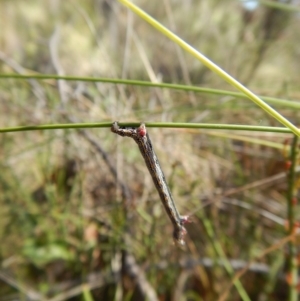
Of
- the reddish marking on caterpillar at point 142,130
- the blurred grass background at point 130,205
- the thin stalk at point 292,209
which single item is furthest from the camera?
the blurred grass background at point 130,205

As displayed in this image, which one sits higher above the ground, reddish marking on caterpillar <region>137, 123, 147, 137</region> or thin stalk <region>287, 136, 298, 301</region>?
reddish marking on caterpillar <region>137, 123, 147, 137</region>

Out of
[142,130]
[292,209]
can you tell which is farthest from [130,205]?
[142,130]

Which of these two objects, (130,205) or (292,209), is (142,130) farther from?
(130,205)

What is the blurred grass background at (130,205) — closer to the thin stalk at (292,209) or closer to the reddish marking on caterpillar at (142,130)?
the thin stalk at (292,209)

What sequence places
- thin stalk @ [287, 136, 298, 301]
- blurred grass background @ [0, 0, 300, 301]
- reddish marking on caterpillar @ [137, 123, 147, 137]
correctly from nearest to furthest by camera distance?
1. reddish marking on caterpillar @ [137, 123, 147, 137]
2. thin stalk @ [287, 136, 298, 301]
3. blurred grass background @ [0, 0, 300, 301]

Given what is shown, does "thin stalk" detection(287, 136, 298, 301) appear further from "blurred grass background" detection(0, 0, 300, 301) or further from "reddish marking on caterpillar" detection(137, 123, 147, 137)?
"reddish marking on caterpillar" detection(137, 123, 147, 137)

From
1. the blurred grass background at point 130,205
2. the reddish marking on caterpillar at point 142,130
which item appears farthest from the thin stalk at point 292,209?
the reddish marking on caterpillar at point 142,130

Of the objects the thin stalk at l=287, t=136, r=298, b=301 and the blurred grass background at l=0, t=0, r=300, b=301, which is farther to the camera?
the blurred grass background at l=0, t=0, r=300, b=301

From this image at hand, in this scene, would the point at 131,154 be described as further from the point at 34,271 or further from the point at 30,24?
the point at 30,24

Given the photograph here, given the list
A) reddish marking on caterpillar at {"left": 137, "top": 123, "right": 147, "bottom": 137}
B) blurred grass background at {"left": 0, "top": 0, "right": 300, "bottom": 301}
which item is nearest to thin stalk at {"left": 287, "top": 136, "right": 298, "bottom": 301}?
blurred grass background at {"left": 0, "top": 0, "right": 300, "bottom": 301}

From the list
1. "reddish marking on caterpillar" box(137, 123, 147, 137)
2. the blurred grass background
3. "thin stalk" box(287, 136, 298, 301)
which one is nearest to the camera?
"reddish marking on caterpillar" box(137, 123, 147, 137)

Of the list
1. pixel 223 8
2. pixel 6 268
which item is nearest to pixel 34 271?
pixel 6 268
